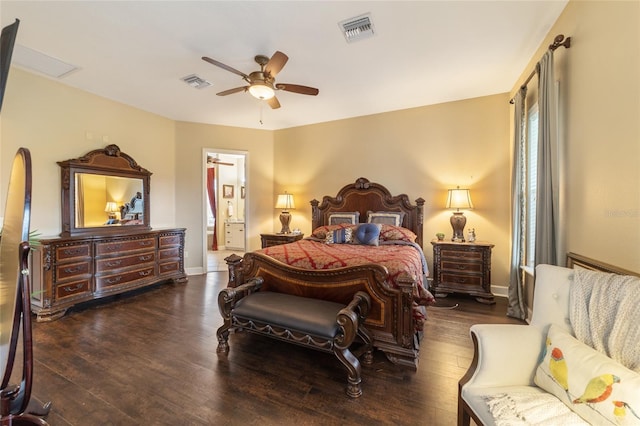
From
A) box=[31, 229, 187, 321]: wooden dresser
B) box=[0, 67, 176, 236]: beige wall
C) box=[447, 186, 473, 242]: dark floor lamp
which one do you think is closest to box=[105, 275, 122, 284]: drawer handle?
box=[31, 229, 187, 321]: wooden dresser

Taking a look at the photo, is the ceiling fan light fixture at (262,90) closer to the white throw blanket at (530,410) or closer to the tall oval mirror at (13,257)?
the tall oval mirror at (13,257)

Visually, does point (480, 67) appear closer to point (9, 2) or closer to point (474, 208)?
point (474, 208)

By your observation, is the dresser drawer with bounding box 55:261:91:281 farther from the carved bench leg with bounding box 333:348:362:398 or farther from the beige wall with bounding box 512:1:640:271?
the beige wall with bounding box 512:1:640:271

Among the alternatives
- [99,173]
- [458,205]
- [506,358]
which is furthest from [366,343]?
[99,173]

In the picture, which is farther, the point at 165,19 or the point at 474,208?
the point at 474,208

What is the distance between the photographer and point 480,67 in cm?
313

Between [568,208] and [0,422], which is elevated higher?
[568,208]

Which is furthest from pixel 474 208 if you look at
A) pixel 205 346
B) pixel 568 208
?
pixel 205 346

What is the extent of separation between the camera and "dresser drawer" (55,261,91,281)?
314cm

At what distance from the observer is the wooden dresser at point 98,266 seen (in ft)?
9.98

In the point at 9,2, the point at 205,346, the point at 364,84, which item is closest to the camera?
the point at 9,2

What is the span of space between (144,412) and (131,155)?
13.2 ft

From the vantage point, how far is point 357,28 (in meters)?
2.44

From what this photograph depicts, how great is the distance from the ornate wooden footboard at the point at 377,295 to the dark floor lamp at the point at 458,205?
2226 mm
